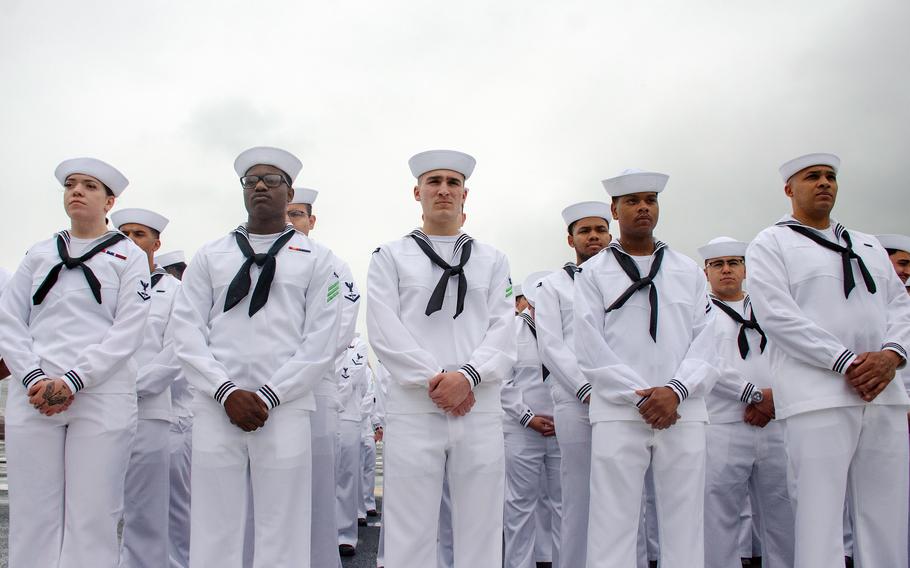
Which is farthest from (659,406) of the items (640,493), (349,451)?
(349,451)

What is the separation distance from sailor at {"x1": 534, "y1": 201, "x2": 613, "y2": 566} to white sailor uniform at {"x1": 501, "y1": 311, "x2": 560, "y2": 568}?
0.38 m

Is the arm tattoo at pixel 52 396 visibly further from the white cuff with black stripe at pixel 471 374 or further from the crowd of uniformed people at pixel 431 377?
the white cuff with black stripe at pixel 471 374

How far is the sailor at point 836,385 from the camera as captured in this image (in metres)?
4.56

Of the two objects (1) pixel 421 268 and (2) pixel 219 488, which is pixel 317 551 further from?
(1) pixel 421 268

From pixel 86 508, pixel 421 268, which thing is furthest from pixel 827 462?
pixel 86 508

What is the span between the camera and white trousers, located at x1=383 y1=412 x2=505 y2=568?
14.0 feet

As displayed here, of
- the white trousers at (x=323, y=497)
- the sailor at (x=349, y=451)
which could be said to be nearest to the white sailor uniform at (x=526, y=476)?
the sailor at (x=349, y=451)

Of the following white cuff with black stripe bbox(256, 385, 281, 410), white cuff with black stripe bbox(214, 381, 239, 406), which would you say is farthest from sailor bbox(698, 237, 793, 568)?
white cuff with black stripe bbox(214, 381, 239, 406)

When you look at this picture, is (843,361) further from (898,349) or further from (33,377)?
(33,377)

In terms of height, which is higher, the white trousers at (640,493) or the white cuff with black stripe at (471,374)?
the white cuff with black stripe at (471,374)

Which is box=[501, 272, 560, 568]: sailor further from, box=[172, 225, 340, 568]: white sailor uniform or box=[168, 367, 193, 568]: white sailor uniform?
box=[168, 367, 193, 568]: white sailor uniform

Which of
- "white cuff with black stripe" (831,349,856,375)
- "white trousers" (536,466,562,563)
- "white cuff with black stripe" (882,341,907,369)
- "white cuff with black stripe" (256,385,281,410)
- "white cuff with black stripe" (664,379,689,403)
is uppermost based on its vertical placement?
"white cuff with black stripe" (882,341,907,369)

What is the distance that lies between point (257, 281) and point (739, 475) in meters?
4.31

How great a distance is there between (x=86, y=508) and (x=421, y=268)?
2623 mm
